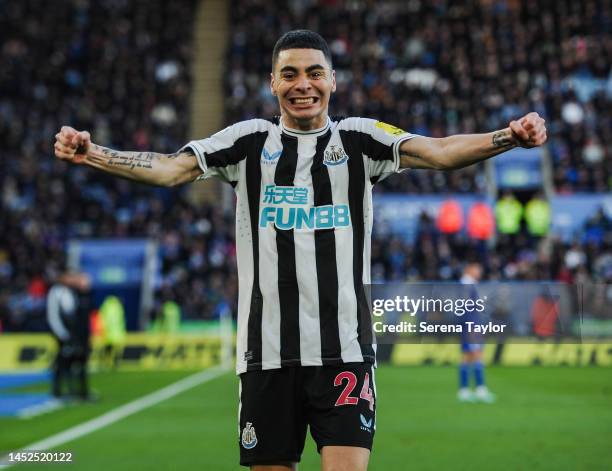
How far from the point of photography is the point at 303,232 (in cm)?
409

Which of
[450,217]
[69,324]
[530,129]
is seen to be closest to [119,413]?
[69,324]

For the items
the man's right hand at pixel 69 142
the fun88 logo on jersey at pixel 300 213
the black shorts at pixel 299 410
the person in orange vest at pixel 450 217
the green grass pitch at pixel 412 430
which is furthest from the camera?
the person in orange vest at pixel 450 217

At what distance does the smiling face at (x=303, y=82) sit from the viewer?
13.4 ft

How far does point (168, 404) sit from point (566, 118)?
18.8 m

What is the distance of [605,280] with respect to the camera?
24.1 metres

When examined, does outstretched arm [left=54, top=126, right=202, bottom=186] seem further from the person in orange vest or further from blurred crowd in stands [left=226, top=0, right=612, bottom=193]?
blurred crowd in stands [left=226, top=0, right=612, bottom=193]

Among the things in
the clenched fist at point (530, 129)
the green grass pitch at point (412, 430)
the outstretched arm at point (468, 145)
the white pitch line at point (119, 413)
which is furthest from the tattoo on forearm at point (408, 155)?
the white pitch line at point (119, 413)

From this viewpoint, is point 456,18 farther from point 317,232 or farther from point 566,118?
point 317,232

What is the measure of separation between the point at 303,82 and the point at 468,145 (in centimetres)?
71

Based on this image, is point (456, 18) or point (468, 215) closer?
point (468, 215)

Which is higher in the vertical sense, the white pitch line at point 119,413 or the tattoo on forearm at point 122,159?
the tattoo on forearm at point 122,159

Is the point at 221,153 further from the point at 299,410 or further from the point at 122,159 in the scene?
the point at 299,410

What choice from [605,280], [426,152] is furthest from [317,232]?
[605,280]

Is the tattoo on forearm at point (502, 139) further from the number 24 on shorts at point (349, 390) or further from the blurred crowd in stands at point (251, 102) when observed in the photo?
the blurred crowd in stands at point (251, 102)
